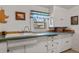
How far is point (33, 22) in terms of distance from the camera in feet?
3.84

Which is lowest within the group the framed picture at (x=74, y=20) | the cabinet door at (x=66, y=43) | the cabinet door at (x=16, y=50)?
the cabinet door at (x=16, y=50)

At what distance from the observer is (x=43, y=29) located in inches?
46.7

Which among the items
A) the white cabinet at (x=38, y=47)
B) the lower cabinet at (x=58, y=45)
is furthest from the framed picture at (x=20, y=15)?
the lower cabinet at (x=58, y=45)

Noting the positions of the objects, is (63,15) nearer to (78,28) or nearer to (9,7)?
(78,28)

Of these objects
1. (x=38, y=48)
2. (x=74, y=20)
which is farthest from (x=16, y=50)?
(x=74, y=20)

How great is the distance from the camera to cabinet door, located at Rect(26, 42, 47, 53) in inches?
46.0

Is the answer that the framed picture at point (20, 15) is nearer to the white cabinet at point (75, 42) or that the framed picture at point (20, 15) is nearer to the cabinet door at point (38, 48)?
the cabinet door at point (38, 48)

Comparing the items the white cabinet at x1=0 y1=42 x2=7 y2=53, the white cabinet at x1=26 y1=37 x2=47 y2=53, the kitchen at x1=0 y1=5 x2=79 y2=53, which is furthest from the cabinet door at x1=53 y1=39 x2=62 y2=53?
the white cabinet at x1=0 y1=42 x2=7 y2=53

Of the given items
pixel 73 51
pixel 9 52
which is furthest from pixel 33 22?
pixel 73 51

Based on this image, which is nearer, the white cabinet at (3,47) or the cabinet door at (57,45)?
the white cabinet at (3,47)

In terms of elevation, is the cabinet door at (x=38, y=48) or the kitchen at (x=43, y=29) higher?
the kitchen at (x=43, y=29)

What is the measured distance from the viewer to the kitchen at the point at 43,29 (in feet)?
3.74

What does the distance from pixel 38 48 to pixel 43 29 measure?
0.23 metres
